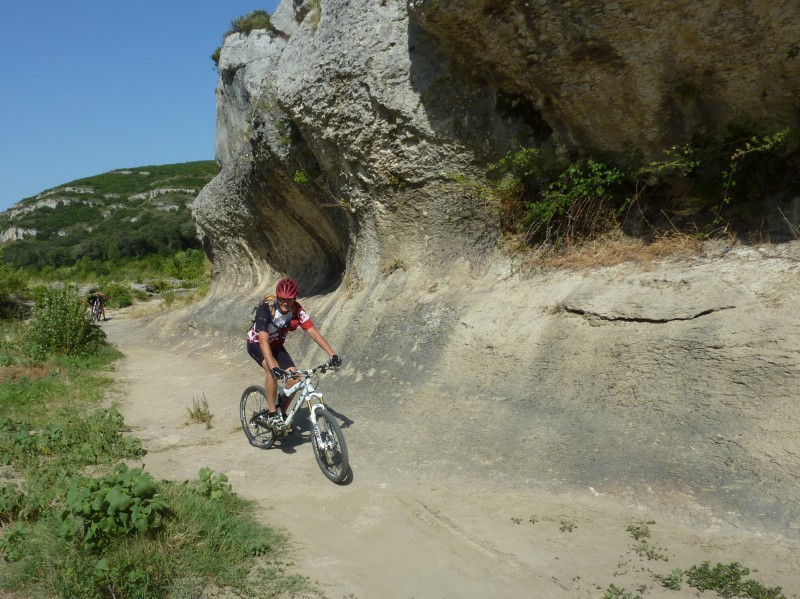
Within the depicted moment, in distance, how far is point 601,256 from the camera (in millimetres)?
7406

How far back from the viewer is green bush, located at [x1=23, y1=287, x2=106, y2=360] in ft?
42.5

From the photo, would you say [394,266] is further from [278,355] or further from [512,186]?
[278,355]

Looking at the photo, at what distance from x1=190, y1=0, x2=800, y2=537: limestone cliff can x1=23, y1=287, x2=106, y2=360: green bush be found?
5419mm

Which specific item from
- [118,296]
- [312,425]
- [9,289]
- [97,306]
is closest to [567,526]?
[312,425]

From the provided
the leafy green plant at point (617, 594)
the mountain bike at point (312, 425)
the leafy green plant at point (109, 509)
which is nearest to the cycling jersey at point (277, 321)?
the mountain bike at point (312, 425)

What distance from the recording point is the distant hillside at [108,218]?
59.2m

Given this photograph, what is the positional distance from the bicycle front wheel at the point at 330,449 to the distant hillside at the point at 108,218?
49.1 meters

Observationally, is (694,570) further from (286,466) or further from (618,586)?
(286,466)

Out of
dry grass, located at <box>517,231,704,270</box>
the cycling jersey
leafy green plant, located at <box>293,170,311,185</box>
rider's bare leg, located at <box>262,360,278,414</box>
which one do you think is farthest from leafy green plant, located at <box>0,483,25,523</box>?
leafy green plant, located at <box>293,170,311,185</box>

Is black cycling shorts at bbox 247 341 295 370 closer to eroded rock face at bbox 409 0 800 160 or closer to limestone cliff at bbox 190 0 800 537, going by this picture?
limestone cliff at bbox 190 0 800 537

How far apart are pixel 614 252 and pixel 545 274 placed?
81 centimetres

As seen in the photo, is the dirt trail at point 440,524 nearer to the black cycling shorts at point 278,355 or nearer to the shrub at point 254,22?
the black cycling shorts at point 278,355

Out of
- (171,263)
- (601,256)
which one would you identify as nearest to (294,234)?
(601,256)

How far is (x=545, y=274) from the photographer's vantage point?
766cm
